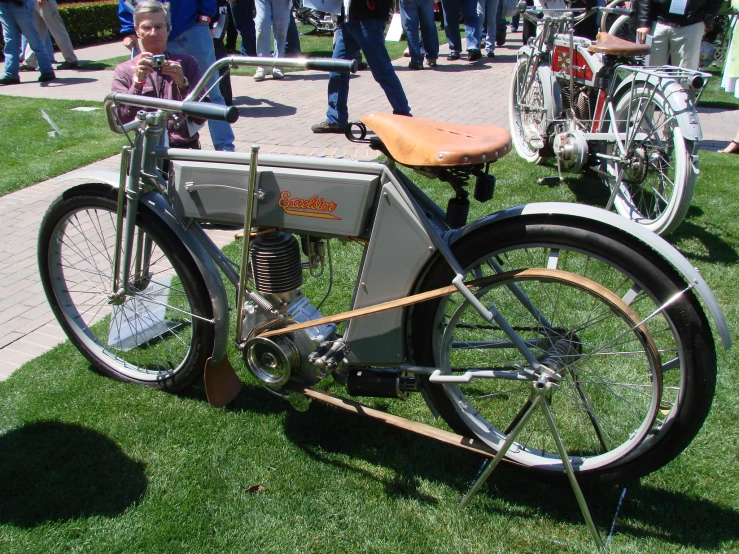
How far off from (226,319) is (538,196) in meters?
3.46

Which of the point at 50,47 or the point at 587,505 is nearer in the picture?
the point at 587,505

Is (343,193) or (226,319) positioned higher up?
(343,193)

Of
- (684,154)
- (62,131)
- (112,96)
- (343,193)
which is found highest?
(112,96)

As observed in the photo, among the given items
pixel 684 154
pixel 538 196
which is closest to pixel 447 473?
pixel 684 154

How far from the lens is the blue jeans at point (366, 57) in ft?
21.7

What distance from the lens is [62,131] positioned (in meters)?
7.98

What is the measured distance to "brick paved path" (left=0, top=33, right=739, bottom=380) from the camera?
13.2 ft

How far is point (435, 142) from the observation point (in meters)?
2.21

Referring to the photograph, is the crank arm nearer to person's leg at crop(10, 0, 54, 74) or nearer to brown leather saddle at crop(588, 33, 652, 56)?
brown leather saddle at crop(588, 33, 652, 56)

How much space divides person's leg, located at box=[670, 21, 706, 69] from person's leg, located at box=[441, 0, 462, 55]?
20.6 ft

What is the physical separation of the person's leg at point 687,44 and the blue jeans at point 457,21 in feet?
19.9

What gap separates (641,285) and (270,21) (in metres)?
9.47

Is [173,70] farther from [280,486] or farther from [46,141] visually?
[46,141]

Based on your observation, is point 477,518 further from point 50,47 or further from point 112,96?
point 50,47
